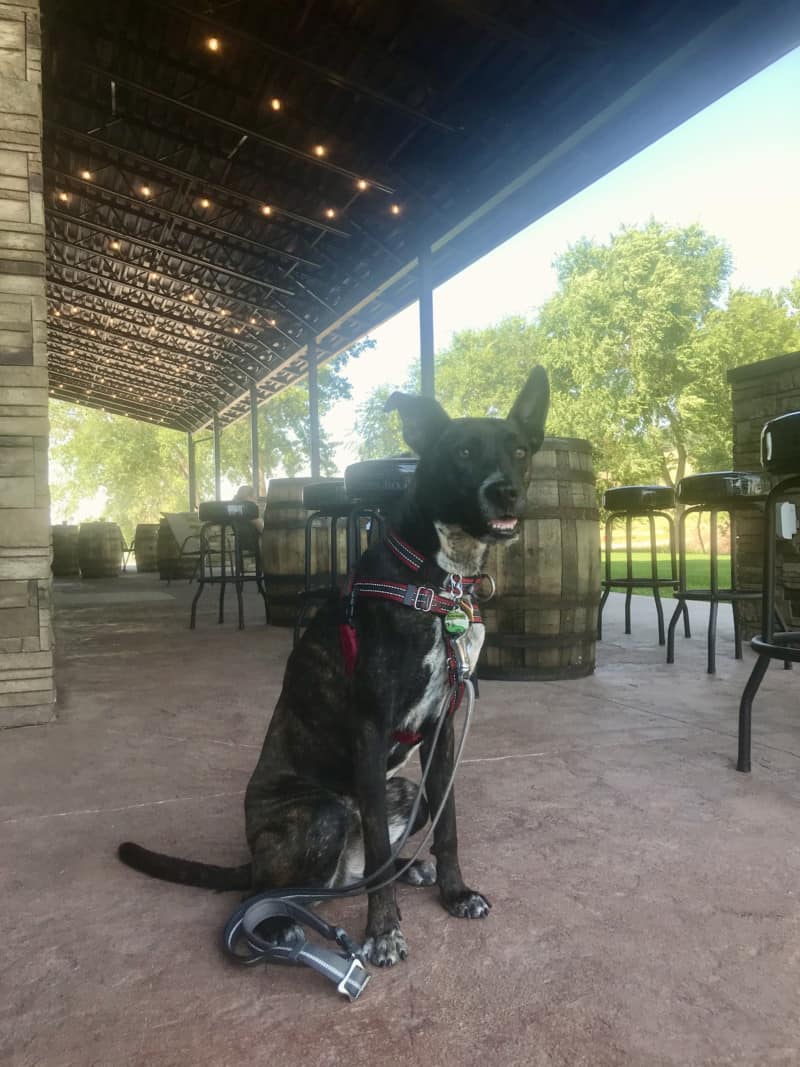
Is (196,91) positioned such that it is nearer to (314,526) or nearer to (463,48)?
(463,48)

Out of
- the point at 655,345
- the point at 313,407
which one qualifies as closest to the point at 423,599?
the point at 313,407

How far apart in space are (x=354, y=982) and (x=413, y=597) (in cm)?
72

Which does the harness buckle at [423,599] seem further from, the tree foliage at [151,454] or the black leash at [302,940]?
the tree foliage at [151,454]

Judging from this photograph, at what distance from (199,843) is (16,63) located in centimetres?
350

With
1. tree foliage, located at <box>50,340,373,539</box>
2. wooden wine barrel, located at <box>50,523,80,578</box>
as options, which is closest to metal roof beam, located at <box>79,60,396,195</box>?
wooden wine barrel, located at <box>50,523,80,578</box>

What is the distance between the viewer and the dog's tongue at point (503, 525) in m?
1.64

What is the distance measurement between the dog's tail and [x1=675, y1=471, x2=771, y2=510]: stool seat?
11.1 ft

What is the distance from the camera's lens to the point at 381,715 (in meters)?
1.60

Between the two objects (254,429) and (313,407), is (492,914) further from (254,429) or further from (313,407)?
(254,429)

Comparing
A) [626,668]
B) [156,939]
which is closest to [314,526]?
[626,668]

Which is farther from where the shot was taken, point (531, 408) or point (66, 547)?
point (66, 547)

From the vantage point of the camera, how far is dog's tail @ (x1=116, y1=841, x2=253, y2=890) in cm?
170

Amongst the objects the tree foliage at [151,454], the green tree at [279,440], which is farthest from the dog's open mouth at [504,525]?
the tree foliage at [151,454]

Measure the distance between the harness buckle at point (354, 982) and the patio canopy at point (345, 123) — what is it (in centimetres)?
613
